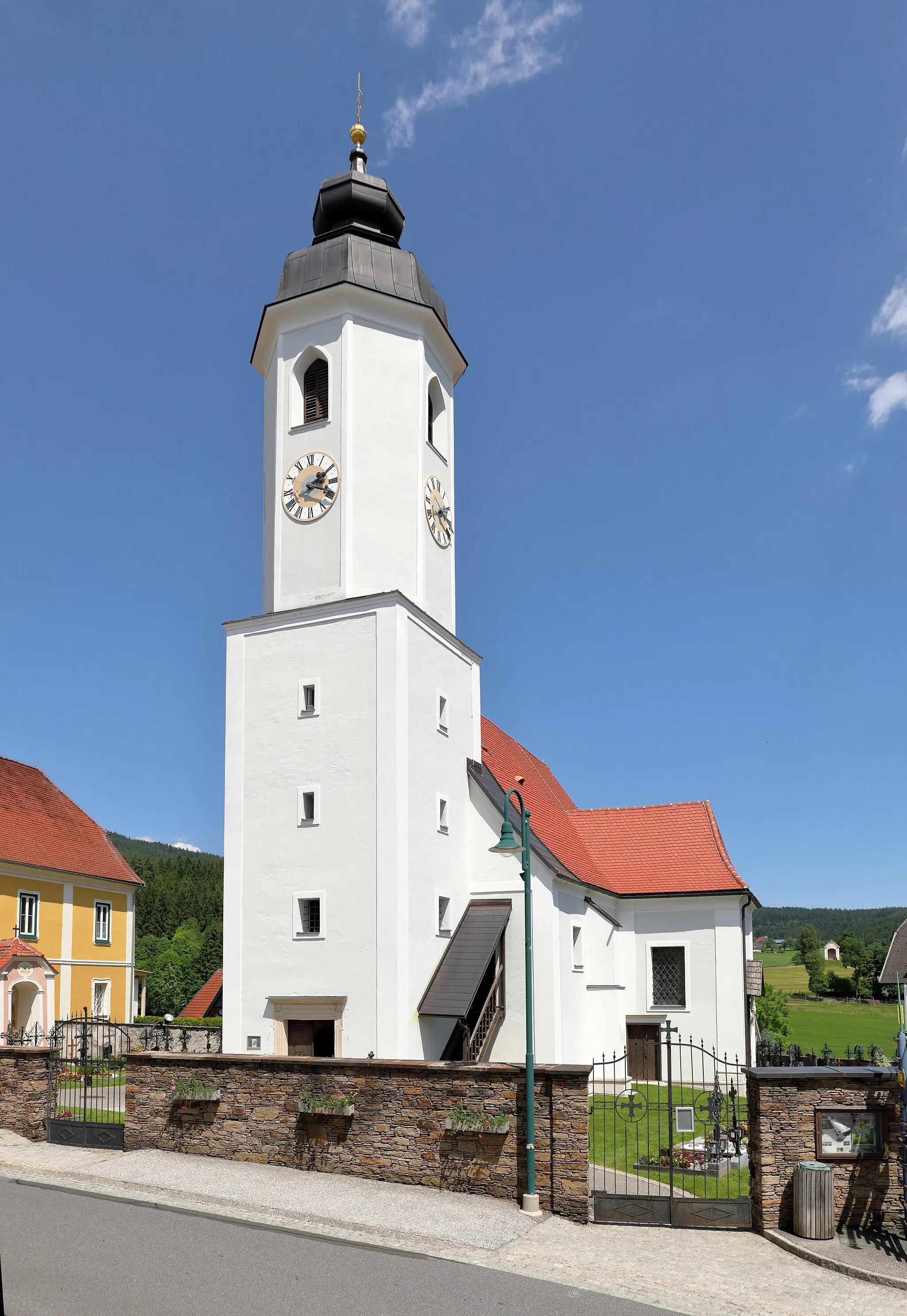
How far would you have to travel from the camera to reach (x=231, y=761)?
22875 millimetres

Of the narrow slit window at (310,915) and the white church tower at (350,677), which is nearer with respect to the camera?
the white church tower at (350,677)

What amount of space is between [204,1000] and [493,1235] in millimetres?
30566

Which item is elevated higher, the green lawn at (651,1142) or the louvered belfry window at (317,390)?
the louvered belfry window at (317,390)

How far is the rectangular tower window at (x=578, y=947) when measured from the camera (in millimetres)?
26859

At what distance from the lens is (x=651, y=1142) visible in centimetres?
1995

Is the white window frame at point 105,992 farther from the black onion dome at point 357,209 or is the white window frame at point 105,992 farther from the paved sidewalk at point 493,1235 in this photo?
the black onion dome at point 357,209

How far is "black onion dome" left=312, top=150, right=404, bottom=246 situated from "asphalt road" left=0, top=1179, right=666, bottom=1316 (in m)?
21.2

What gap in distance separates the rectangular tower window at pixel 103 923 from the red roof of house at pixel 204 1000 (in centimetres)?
406

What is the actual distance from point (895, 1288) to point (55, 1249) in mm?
9088

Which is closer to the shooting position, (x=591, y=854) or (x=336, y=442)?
(x=336, y=442)

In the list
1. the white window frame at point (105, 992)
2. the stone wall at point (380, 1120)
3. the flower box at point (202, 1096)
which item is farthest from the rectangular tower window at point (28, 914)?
the flower box at point (202, 1096)

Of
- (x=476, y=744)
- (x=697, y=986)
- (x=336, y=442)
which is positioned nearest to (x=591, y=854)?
(x=697, y=986)

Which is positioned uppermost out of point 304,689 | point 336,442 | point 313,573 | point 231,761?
point 336,442

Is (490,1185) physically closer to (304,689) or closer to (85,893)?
(304,689)
